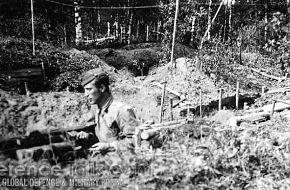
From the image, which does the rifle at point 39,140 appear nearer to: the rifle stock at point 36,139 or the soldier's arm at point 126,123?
the rifle stock at point 36,139

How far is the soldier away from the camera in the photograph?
3.93 meters

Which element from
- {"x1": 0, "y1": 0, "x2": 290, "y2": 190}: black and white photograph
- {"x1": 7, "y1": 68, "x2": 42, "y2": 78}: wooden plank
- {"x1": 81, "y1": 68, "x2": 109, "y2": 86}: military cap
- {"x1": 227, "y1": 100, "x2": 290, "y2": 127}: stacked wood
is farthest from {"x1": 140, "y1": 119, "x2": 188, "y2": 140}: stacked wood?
{"x1": 7, "y1": 68, "x2": 42, "y2": 78}: wooden plank

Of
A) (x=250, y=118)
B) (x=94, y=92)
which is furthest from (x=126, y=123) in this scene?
(x=250, y=118)

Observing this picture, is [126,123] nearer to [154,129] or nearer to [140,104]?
[154,129]

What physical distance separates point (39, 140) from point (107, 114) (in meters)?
0.84

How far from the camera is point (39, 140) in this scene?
3.69m

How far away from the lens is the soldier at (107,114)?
3934 mm

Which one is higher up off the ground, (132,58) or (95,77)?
(95,77)

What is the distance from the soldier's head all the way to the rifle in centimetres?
51

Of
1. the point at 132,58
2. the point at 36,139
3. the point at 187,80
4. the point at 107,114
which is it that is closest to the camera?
the point at 36,139

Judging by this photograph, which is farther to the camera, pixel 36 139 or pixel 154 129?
pixel 154 129

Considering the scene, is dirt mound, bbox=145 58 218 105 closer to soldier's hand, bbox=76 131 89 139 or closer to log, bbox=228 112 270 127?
log, bbox=228 112 270 127

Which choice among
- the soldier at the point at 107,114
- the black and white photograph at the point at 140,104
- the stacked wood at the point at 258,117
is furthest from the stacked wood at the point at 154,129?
the stacked wood at the point at 258,117

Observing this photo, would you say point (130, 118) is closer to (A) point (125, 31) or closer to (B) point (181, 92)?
(B) point (181, 92)
